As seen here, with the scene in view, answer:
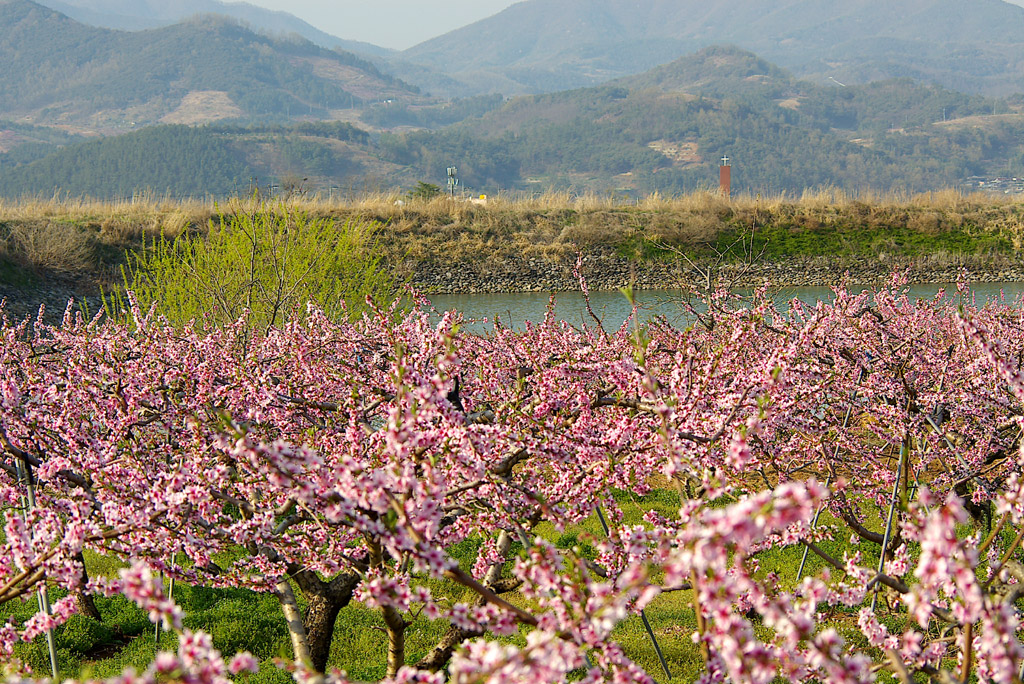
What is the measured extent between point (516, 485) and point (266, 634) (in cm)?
318

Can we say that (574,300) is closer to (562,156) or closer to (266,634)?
(266,634)

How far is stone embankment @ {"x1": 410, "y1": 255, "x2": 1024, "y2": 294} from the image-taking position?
119 ft

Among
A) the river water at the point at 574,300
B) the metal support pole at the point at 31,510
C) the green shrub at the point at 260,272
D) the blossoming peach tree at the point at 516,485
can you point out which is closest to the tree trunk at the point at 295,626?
the blossoming peach tree at the point at 516,485

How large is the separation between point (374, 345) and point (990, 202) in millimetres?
47492

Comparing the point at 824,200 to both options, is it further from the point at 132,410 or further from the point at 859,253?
the point at 132,410

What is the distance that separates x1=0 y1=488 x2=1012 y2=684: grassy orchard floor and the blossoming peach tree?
328 millimetres

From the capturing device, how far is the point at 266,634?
6.23 metres

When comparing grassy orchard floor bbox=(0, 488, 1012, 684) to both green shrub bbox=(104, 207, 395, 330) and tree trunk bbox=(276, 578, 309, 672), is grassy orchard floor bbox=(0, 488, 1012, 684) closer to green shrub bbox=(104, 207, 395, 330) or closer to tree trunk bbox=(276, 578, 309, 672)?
tree trunk bbox=(276, 578, 309, 672)

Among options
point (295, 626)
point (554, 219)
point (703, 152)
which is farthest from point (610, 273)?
point (703, 152)

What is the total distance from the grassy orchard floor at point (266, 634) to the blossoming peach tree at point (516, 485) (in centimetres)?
33

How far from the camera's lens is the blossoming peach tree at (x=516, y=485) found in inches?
81.9

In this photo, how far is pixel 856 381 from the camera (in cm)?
605

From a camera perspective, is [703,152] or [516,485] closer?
[516,485]

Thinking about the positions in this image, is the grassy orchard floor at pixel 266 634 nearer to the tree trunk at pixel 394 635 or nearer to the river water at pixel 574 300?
the tree trunk at pixel 394 635
